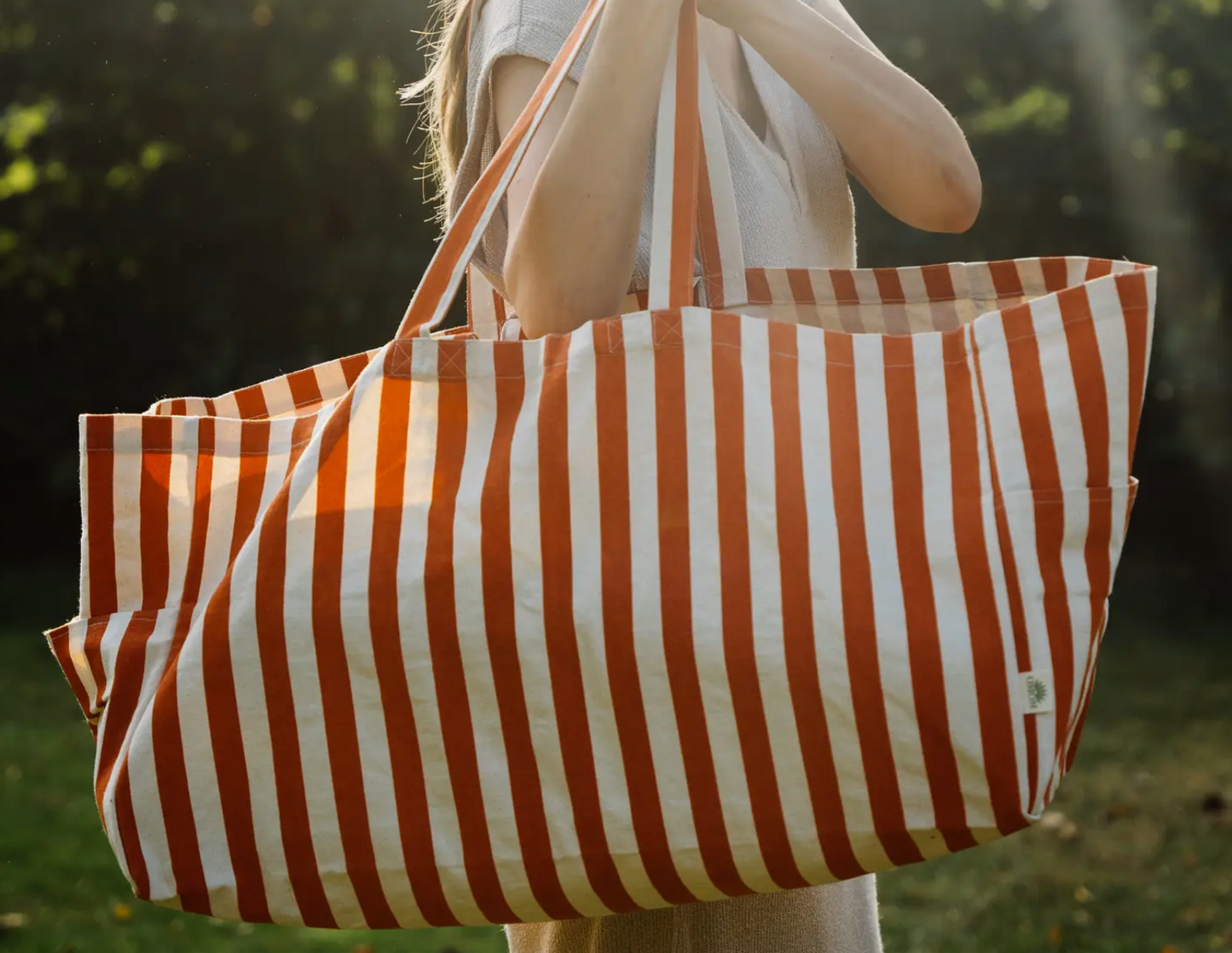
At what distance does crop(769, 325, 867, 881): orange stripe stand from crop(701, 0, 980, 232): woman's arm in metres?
0.28

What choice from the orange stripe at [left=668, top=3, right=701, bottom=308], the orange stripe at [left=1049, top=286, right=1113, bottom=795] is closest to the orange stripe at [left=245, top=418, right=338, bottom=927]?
the orange stripe at [left=668, top=3, right=701, bottom=308]

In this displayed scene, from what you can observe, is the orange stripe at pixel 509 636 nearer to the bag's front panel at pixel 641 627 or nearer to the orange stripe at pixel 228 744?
the bag's front panel at pixel 641 627

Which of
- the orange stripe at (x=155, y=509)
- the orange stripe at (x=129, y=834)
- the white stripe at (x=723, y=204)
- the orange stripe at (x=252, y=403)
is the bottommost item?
the orange stripe at (x=129, y=834)

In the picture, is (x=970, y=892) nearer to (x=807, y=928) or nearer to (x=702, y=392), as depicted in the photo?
(x=807, y=928)

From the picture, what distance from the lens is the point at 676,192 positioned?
1.26 meters

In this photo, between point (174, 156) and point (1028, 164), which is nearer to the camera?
point (1028, 164)

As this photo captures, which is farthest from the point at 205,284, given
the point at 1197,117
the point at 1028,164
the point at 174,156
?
the point at 1197,117

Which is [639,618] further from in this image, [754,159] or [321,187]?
[321,187]

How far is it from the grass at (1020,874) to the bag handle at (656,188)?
8.40 ft

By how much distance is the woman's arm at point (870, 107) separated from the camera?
1349 mm

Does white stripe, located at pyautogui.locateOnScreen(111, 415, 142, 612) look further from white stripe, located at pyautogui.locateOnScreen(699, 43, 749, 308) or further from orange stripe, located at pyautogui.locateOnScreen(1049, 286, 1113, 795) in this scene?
orange stripe, located at pyautogui.locateOnScreen(1049, 286, 1113, 795)

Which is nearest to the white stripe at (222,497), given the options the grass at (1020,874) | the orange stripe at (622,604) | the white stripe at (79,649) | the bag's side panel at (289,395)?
the white stripe at (79,649)

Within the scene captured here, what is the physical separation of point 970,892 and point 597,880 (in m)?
2.72

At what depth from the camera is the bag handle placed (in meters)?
1.25
